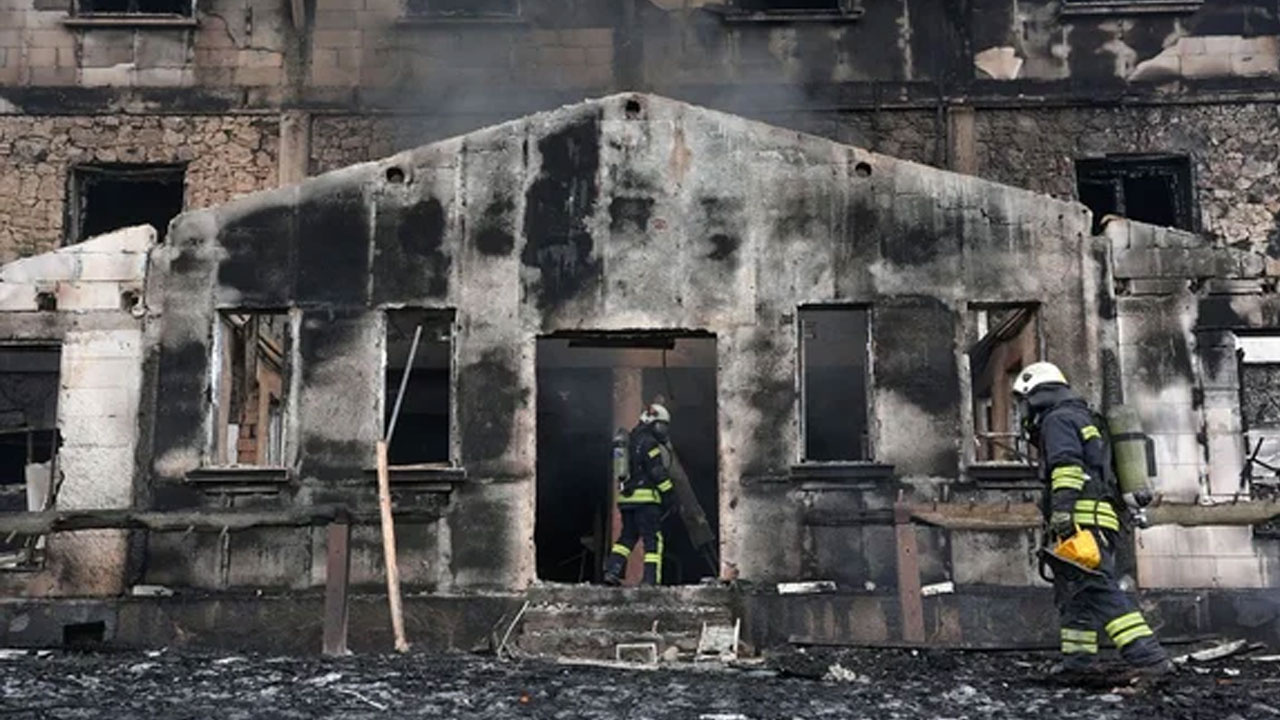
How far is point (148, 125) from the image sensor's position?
18.1 meters

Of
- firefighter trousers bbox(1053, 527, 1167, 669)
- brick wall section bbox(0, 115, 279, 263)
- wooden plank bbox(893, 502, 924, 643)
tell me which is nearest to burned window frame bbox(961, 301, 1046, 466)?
wooden plank bbox(893, 502, 924, 643)

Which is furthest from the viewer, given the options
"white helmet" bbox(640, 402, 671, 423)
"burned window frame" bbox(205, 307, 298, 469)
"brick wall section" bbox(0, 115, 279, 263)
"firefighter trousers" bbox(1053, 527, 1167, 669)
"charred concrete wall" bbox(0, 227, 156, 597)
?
"brick wall section" bbox(0, 115, 279, 263)

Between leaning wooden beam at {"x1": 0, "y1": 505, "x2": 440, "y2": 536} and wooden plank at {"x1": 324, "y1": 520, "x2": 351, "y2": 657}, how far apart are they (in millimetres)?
265

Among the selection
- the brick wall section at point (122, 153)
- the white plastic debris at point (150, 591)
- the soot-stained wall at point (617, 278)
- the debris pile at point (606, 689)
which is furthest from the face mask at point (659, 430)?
the brick wall section at point (122, 153)

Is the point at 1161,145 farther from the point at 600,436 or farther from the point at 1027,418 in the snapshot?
the point at 1027,418

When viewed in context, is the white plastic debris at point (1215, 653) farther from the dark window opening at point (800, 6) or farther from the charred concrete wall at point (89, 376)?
the dark window opening at point (800, 6)

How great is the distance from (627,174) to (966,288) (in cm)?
315

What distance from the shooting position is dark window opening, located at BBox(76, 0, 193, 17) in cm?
1838

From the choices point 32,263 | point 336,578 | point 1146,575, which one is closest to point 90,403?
point 32,263

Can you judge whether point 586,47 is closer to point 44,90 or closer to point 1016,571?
point 44,90

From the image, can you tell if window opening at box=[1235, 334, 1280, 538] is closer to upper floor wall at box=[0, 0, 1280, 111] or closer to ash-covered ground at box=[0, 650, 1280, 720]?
ash-covered ground at box=[0, 650, 1280, 720]

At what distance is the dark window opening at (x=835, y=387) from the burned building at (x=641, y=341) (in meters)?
4.30

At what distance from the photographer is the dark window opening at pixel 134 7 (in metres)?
18.4

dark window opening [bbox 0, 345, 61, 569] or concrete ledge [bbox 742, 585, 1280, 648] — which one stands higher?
dark window opening [bbox 0, 345, 61, 569]
